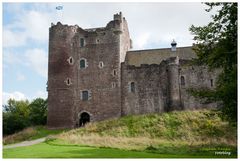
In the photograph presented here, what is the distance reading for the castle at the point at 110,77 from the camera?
3838cm

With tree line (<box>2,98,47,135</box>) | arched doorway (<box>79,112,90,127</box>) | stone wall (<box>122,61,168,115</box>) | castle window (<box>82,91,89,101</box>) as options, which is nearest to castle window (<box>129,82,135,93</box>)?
stone wall (<box>122,61,168,115</box>)

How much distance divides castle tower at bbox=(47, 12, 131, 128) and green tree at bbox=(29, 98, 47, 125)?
36.4 ft

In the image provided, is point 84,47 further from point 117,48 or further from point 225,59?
point 225,59

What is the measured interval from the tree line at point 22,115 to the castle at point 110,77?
9.20 metres

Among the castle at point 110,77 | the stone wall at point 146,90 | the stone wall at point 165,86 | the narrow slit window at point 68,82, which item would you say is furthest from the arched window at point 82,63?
the stone wall at point 165,86

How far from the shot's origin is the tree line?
46688mm

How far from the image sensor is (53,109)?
39.9 metres

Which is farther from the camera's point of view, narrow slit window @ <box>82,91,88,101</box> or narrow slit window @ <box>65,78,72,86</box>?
narrow slit window @ <box>65,78,72,86</box>

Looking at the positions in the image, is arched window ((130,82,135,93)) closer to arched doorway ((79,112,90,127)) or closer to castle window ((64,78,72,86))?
arched doorway ((79,112,90,127))

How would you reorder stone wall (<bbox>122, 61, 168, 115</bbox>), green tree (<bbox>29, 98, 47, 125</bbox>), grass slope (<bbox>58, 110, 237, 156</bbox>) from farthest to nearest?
green tree (<bbox>29, 98, 47, 125</bbox>)
stone wall (<bbox>122, 61, 168, 115</bbox>)
grass slope (<bbox>58, 110, 237, 156</bbox>)

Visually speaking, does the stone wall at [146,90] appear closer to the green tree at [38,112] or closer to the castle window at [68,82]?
the castle window at [68,82]

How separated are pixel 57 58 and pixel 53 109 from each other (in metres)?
5.67

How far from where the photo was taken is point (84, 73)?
40.8m

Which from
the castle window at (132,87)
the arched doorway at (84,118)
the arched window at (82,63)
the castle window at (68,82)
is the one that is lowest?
the arched doorway at (84,118)
